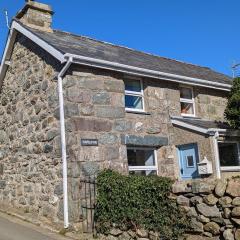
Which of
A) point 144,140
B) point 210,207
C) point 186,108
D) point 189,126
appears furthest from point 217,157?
point 210,207

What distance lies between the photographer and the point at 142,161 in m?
13.1

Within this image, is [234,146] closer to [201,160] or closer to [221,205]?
[201,160]

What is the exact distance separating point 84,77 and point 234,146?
224 inches

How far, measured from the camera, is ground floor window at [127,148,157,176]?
1266 centimetres

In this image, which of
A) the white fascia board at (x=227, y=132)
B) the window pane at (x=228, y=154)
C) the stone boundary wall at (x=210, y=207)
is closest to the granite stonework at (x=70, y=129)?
the white fascia board at (x=227, y=132)

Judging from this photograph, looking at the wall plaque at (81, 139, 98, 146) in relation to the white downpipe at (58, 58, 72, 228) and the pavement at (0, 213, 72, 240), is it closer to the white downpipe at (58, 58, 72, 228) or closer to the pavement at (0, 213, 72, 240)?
the white downpipe at (58, 58, 72, 228)

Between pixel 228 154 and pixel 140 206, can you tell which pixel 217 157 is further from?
pixel 140 206

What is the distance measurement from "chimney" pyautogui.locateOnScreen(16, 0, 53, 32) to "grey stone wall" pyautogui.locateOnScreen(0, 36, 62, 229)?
2.34 feet

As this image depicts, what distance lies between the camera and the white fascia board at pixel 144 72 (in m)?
11.7

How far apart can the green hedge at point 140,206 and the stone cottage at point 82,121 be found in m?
1.04

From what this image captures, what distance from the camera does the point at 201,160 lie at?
12914 mm

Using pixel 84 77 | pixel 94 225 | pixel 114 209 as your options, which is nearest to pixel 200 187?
pixel 114 209

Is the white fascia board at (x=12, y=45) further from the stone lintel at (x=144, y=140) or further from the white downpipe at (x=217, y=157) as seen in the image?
the white downpipe at (x=217, y=157)

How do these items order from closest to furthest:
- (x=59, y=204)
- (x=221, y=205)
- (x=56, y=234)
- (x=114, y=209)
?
(x=221, y=205)
(x=114, y=209)
(x=56, y=234)
(x=59, y=204)
